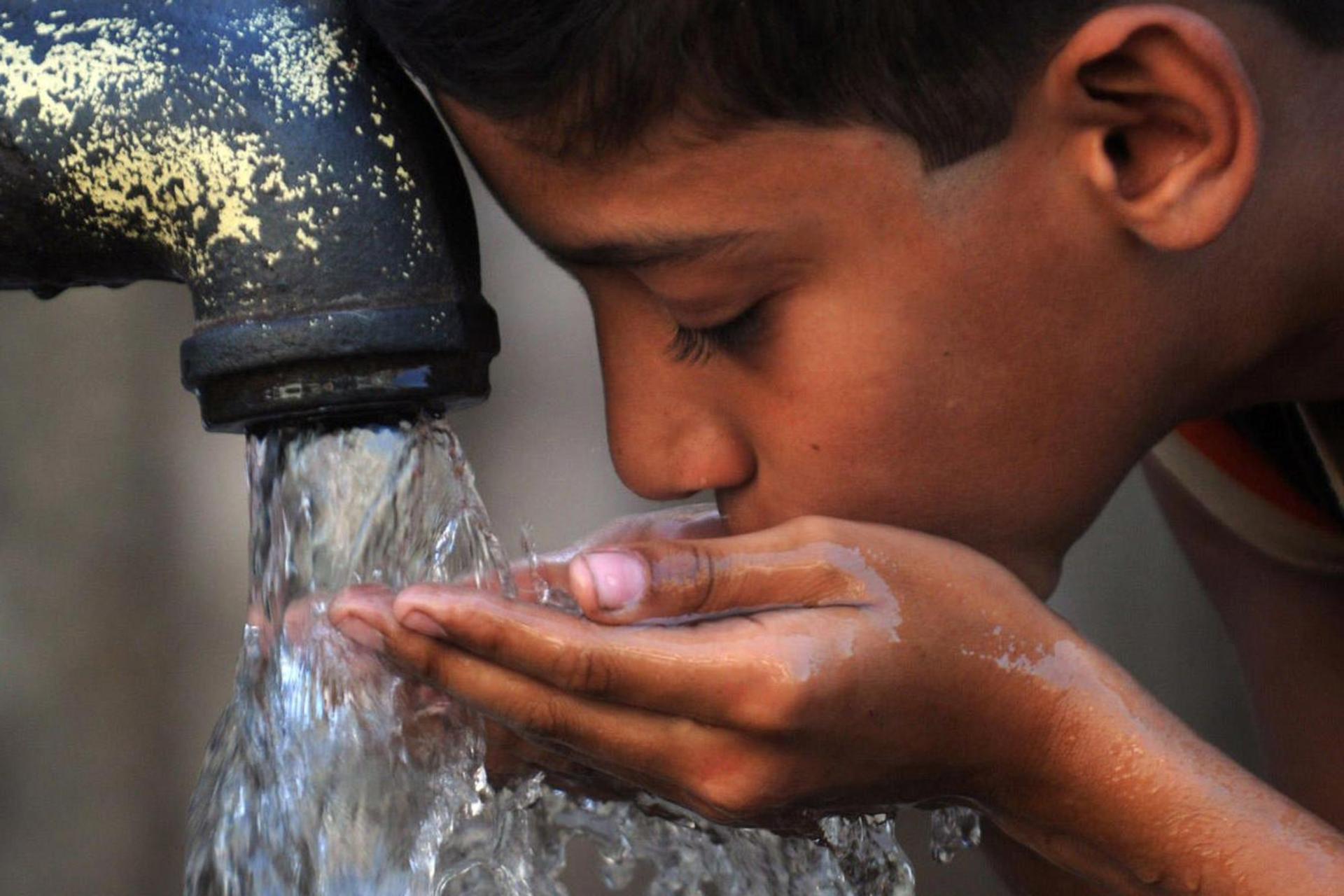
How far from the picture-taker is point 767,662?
978mm

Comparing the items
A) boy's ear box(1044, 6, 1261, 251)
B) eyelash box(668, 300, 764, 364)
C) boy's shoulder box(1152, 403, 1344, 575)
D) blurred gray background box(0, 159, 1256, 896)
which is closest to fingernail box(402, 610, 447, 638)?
eyelash box(668, 300, 764, 364)

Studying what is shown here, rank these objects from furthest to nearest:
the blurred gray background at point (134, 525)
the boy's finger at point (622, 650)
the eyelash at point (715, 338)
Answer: the blurred gray background at point (134, 525)
the eyelash at point (715, 338)
the boy's finger at point (622, 650)

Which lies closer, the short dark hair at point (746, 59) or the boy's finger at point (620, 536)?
the short dark hair at point (746, 59)

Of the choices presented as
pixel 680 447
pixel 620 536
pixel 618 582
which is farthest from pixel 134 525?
pixel 618 582

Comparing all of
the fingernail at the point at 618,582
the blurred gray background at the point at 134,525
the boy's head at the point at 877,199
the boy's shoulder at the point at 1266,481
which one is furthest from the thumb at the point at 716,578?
the blurred gray background at the point at 134,525

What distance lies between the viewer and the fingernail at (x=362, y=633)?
3.35 ft

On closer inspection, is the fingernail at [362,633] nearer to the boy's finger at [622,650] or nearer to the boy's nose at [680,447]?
the boy's finger at [622,650]

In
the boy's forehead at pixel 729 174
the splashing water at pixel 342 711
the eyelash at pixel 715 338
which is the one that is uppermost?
the boy's forehead at pixel 729 174

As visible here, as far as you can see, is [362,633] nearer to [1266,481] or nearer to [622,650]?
[622,650]

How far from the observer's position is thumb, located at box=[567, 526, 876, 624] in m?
1.00

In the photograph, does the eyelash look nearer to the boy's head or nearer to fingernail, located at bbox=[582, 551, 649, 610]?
the boy's head

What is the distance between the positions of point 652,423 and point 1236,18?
1.47ft

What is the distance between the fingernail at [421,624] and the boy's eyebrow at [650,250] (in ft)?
0.85

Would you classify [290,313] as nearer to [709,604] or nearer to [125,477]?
[709,604]
